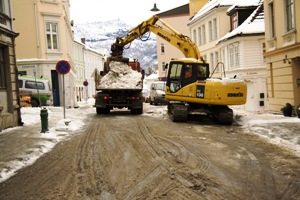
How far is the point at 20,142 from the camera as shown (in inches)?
412

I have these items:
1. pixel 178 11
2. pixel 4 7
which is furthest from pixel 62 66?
pixel 178 11

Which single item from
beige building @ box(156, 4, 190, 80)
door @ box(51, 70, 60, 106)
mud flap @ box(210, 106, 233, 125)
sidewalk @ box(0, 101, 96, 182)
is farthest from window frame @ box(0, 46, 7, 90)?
beige building @ box(156, 4, 190, 80)

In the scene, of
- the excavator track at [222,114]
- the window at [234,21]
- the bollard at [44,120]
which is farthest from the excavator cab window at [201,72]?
the window at [234,21]

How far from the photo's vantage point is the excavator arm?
18359 mm

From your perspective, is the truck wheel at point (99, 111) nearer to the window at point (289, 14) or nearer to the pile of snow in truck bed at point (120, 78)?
the pile of snow in truck bed at point (120, 78)

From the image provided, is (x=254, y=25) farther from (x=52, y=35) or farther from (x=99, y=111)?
(x=52, y=35)

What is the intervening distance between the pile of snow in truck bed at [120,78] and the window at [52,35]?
11.7m

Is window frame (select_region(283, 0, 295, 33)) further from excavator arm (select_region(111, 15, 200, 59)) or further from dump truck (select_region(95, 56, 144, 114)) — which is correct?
dump truck (select_region(95, 56, 144, 114))

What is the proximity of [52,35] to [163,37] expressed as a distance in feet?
45.9

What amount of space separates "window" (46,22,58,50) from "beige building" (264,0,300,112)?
680 inches

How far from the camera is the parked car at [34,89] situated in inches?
1059

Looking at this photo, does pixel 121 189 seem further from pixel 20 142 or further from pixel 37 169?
pixel 20 142

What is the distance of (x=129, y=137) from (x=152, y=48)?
12927 centimetres

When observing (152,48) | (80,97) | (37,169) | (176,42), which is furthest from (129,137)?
(152,48)
